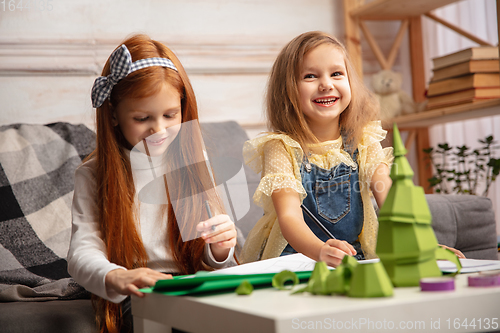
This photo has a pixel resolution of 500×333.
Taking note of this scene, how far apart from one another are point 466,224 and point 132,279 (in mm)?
1097

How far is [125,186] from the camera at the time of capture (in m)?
0.96

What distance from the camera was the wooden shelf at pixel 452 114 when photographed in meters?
1.72

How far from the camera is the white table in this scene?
410mm

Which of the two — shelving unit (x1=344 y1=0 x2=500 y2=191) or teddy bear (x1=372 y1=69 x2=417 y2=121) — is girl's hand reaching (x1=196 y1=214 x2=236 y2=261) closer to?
shelving unit (x1=344 y1=0 x2=500 y2=191)

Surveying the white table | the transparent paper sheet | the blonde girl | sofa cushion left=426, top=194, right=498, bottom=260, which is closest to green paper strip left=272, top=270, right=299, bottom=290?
the white table

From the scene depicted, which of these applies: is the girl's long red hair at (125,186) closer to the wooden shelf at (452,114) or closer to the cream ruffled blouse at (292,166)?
the cream ruffled blouse at (292,166)

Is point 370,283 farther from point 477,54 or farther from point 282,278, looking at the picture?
point 477,54

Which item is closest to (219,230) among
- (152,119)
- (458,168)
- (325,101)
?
(152,119)

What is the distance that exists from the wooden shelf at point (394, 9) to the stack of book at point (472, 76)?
35 centimetres

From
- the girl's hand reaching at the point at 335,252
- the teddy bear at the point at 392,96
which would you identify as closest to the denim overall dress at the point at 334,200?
the girl's hand reaching at the point at 335,252

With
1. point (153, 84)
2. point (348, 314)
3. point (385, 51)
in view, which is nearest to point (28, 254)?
point (153, 84)

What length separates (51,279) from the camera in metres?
1.12

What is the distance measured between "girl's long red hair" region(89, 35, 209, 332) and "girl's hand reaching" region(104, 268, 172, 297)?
0.63 feet

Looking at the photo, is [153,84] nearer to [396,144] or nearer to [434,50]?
[396,144]
